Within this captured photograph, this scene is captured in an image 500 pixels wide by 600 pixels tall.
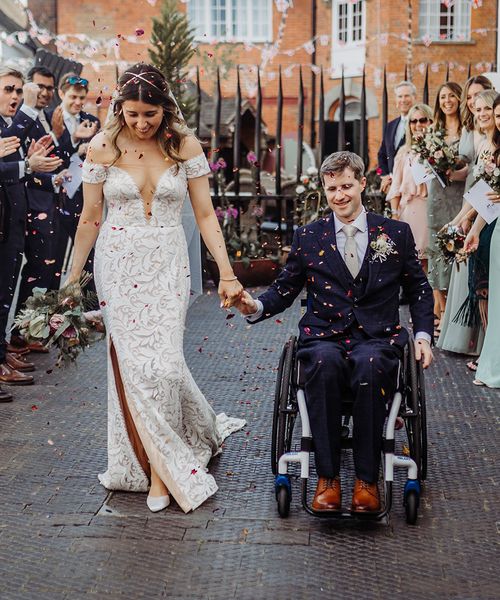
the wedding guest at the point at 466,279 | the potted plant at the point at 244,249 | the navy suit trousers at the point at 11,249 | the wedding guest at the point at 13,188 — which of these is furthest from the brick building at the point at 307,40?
the navy suit trousers at the point at 11,249

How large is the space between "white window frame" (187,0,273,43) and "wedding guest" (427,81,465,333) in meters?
22.4

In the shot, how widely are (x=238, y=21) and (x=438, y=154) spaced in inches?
948

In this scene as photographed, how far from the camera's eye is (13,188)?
24.6ft

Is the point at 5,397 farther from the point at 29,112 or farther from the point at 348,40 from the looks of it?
the point at 348,40

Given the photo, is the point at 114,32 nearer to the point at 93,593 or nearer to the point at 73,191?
the point at 73,191

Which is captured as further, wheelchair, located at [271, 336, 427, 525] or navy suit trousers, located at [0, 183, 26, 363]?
navy suit trousers, located at [0, 183, 26, 363]

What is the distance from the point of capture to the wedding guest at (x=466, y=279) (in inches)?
324

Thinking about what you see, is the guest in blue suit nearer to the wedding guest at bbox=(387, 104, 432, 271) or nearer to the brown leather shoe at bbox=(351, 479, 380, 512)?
the wedding guest at bbox=(387, 104, 432, 271)

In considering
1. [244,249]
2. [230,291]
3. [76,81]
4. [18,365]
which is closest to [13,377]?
[18,365]

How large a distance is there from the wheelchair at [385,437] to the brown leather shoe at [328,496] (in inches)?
1.7

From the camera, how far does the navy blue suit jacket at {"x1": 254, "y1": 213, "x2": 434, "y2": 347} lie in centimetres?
491

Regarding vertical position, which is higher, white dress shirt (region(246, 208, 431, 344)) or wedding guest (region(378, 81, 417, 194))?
wedding guest (region(378, 81, 417, 194))

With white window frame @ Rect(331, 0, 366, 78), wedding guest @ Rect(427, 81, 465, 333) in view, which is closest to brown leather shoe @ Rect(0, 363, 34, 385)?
wedding guest @ Rect(427, 81, 465, 333)

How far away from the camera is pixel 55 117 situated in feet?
28.6
